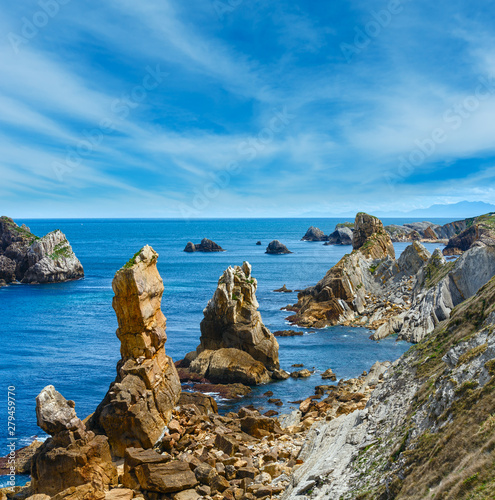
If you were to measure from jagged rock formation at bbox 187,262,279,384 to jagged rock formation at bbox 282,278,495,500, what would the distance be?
2376cm

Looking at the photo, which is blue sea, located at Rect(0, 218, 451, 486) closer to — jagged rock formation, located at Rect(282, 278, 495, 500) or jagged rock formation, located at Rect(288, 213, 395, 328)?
jagged rock formation, located at Rect(288, 213, 395, 328)

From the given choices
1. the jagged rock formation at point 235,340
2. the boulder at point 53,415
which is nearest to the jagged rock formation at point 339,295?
the jagged rock formation at point 235,340

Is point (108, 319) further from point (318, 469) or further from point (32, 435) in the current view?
point (318, 469)

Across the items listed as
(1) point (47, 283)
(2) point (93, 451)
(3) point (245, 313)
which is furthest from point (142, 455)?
(1) point (47, 283)

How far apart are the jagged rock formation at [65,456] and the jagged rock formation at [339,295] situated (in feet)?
157

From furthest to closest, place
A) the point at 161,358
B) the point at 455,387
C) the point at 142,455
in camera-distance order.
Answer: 1. the point at 161,358
2. the point at 142,455
3. the point at 455,387

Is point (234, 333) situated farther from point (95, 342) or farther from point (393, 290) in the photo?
point (393, 290)

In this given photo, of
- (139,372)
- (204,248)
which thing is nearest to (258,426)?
(139,372)

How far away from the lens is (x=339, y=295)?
244 ft

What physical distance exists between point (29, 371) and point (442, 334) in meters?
42.5

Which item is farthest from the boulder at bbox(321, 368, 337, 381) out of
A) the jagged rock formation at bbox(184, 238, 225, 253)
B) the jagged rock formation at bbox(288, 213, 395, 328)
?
the jagged rock formation at bbox(184, 238, 225, 253)

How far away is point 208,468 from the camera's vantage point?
72.7 feet

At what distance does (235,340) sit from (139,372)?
1977 cm

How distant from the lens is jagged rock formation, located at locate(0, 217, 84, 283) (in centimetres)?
11175
